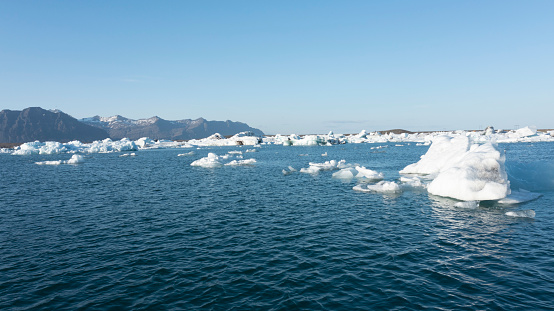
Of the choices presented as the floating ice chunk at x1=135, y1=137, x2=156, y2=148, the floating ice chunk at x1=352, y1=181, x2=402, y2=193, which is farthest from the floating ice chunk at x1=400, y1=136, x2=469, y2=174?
the floating ice chunk at x1=135, y1=137, x2=156, y2=148

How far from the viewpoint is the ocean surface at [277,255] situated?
32.7 feet

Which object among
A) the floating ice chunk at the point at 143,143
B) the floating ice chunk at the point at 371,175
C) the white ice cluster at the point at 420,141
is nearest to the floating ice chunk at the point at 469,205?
the floating ice chunk at the point at 371,175

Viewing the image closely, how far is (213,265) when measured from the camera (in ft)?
41.5

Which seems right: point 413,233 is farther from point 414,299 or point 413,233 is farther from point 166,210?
point 166,210

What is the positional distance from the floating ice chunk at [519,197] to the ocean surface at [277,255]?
2.08ft

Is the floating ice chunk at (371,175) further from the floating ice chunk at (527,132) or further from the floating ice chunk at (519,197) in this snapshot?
the floating ice chunk at (527,132)

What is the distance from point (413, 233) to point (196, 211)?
1519cm

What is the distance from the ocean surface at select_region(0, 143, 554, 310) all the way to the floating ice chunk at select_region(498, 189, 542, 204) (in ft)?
2.08

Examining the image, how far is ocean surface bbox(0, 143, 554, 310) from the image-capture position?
393 inches

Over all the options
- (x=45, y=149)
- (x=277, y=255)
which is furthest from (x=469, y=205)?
(x=45, y=149)

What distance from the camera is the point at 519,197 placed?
23109 mm

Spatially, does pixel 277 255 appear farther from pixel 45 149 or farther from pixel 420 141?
pixel 420 141

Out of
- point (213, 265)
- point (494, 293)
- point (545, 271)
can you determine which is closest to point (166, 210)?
point (213, 265)

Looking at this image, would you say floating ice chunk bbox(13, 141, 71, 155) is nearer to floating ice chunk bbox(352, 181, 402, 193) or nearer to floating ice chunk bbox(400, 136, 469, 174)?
floating ice chunk bbox(400, 136, 469, 174)
